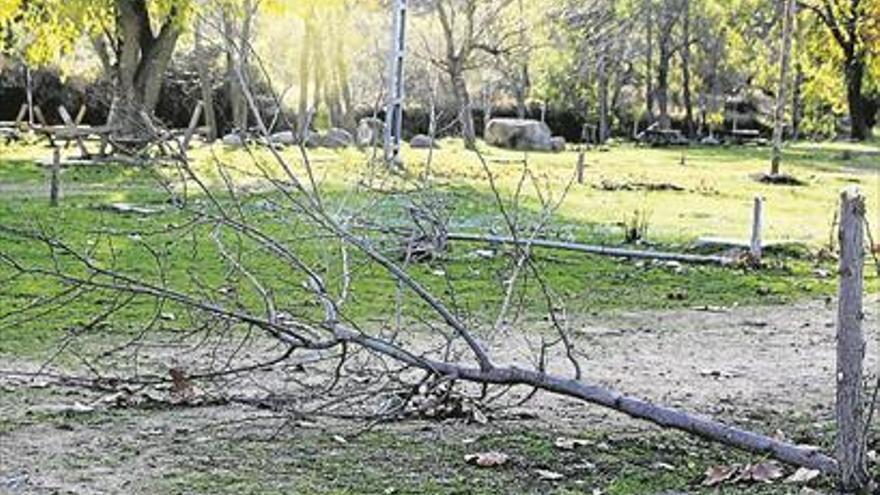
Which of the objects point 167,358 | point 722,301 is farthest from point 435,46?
point 167,358

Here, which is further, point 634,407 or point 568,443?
point 568,443

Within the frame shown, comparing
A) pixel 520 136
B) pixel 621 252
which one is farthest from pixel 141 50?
pixel 621 252

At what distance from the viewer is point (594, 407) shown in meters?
→ 7.43

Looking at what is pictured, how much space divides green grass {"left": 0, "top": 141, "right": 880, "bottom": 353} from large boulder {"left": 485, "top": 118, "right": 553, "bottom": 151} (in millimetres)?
10644

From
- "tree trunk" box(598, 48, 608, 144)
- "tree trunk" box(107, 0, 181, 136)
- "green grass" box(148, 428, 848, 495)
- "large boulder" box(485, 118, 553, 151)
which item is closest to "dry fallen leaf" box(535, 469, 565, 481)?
"green grass" box(148, 428, 848, 495)

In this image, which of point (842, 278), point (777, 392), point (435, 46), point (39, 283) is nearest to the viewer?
point (842, 278)

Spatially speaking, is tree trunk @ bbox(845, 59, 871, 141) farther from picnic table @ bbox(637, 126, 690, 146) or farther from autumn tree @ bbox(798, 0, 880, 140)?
picnic table @ bbox(637, 126, 690, 146)

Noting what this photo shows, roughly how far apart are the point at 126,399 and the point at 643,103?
49853 mm

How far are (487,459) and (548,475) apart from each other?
29 centimetres

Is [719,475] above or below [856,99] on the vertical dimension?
below

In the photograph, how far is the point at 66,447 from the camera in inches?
247

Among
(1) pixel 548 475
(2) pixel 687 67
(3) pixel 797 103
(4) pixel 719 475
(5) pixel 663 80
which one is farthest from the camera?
(2) pixel 687 67

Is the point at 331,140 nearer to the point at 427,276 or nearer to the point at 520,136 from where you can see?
the point at 520,136

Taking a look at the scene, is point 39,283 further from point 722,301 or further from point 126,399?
point 722,301
